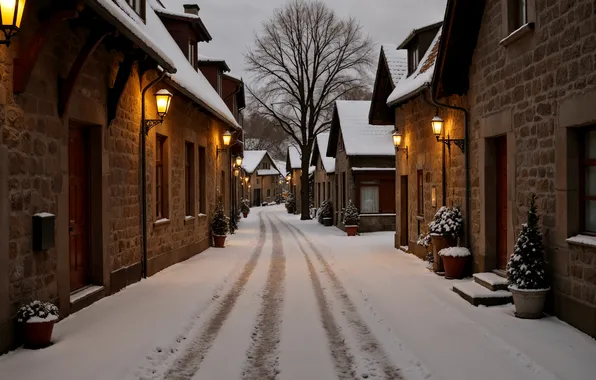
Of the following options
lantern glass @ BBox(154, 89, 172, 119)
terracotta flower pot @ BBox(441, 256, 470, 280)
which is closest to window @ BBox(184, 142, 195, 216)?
lantern glass @ BBox(154, 89, 172, 119)

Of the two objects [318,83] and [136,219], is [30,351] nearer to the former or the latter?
[136,219]

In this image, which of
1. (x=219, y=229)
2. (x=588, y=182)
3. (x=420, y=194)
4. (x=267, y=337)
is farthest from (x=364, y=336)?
(x=219, y=229)

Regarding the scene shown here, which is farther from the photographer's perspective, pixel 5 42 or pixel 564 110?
pixel 564 110

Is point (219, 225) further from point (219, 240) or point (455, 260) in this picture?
point (455, 260)

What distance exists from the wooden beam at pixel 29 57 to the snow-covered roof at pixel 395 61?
1188 cm

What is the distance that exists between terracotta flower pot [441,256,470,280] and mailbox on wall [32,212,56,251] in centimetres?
663

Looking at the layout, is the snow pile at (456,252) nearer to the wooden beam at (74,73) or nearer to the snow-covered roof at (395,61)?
the wooden beam at (74,73)

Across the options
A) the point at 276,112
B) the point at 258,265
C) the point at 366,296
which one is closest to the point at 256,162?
the point at 276,112

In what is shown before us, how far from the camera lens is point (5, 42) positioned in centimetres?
507

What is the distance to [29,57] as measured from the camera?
223 inches

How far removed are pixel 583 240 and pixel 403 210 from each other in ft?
32.6

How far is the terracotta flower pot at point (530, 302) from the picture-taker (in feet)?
22.5

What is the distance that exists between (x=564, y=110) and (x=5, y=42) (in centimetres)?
594

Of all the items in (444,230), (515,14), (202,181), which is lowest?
(444,230)
